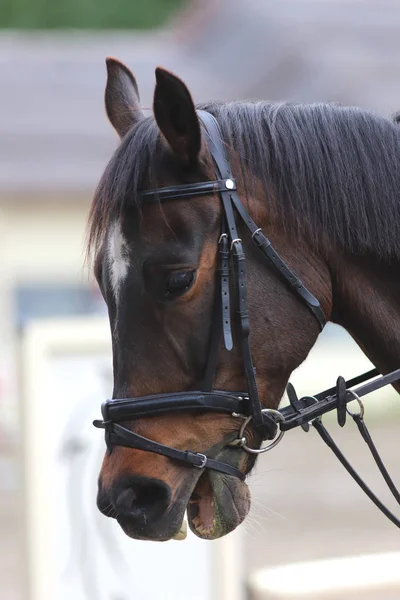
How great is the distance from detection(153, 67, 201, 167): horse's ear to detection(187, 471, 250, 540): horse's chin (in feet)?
2.72

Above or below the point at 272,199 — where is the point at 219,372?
below

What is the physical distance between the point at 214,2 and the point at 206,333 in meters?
21.7

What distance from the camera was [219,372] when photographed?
250 cm

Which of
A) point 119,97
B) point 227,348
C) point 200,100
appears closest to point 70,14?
point 200,100

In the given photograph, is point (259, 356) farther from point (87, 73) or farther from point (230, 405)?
point (87, 73)

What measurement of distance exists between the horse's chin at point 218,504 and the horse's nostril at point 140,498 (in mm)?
121

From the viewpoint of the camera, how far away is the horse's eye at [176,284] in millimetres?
2453

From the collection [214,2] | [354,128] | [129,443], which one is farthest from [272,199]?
[214,2]

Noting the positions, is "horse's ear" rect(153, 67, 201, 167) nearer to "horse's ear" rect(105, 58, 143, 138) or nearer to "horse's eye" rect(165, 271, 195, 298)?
"horse's eye" rect(165, 271, 195, 298)

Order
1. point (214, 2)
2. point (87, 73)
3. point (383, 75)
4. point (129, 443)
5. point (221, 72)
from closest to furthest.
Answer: point (129, 443) → point (383, 75) → point (87, 73) → point (221, 72) → point (214, 2)

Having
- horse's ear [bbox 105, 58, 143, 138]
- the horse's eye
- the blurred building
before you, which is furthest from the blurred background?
horse's ear [bbox 105, 58, 143, 138]

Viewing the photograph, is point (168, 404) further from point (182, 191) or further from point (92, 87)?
point (92, 87)

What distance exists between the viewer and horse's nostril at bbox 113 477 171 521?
243 centimetres

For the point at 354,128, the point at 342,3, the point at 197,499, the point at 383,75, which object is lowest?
the point at 197,499
